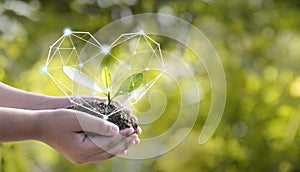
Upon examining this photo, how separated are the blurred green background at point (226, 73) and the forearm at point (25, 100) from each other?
1.89ft

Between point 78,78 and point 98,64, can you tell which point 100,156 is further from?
point 98,64

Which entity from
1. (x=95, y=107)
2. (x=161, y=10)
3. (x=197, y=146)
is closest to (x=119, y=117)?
(x=95, y=107)

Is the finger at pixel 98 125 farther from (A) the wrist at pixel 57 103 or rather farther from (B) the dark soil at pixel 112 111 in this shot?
(A) the wrist at pixel 57 103

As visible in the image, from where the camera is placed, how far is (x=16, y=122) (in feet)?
3.18

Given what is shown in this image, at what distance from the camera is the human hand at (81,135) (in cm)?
90

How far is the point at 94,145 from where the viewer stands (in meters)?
0.97

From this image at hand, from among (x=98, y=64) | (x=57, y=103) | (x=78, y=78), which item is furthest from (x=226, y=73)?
(x=78, y=78)

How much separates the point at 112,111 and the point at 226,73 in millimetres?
831

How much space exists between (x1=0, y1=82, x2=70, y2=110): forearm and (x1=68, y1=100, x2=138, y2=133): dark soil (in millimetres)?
134

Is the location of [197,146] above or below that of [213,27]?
Result: below

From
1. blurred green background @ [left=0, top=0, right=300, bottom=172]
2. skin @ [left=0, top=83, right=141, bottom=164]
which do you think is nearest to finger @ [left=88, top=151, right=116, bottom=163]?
skin @ [left=0, top=83, right=141, bottom=164]

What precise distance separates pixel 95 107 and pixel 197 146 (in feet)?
2.60

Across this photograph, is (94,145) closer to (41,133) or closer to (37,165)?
(41,133)

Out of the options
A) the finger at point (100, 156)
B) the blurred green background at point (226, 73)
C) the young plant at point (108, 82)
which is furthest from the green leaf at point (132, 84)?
the blurred green background at point (226, 73)
